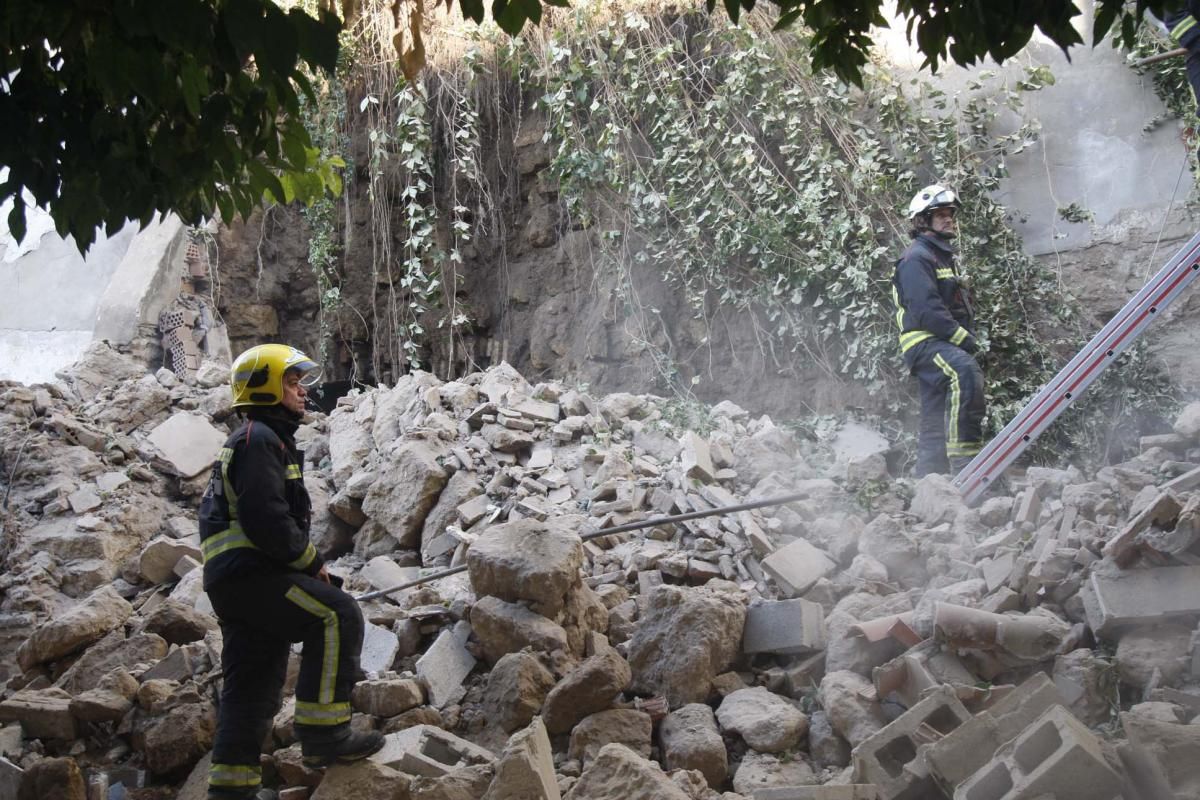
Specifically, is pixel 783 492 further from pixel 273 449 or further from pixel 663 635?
pixel 273 449

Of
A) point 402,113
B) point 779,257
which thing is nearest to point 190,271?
point 402,113

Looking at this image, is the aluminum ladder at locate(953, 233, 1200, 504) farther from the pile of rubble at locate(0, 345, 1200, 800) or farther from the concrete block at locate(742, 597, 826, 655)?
the concrete block at locate(742, 597, 826, 655)

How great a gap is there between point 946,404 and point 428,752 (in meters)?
4.08

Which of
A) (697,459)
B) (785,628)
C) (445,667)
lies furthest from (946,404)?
(445,667)

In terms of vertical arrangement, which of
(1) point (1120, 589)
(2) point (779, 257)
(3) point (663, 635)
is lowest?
(3) point (663, 635)

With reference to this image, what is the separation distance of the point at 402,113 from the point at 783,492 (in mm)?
5448

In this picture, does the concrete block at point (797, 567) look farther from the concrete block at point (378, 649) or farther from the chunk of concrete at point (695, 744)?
the concrete block at point (378, 649)

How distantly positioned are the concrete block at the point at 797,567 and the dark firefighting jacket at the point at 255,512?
89.9 inches

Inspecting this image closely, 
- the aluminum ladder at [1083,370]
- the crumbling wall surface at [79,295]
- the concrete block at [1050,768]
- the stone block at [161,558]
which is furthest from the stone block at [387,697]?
the crumbling wall surface at [79,295]

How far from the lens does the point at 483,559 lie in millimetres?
4844

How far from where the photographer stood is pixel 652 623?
4.66 m

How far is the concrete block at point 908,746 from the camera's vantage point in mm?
3264

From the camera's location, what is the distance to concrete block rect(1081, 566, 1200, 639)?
147 inches

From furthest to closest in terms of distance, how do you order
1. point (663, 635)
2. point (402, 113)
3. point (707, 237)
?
point (402, 113) → point (707, 237) → point (663, 635)
